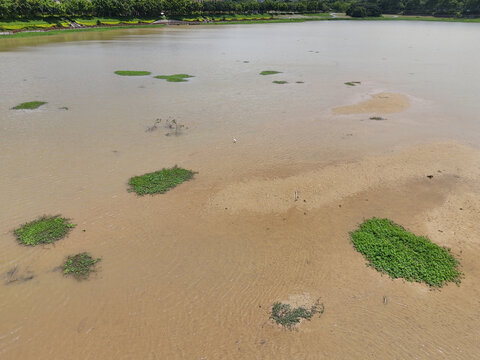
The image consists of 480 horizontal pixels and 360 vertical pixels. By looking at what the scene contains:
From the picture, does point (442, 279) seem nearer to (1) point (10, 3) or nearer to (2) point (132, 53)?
(2) point (132, 53)

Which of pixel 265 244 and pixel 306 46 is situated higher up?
pixel 306 46

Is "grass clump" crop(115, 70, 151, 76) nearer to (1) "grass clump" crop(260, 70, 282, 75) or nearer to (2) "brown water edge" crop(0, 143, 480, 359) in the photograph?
(1) "grass clump" crop(260, 70, 282, 75)

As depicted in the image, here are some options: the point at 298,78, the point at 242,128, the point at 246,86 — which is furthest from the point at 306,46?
the point at 242,128

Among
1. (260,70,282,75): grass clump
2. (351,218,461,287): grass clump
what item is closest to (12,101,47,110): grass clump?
(260,70,282,75): grass clump

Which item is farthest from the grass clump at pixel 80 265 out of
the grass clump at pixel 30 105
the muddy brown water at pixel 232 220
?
the grass clump at pixel 30 105

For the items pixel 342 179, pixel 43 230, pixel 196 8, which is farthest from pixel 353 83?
pixel 196 8

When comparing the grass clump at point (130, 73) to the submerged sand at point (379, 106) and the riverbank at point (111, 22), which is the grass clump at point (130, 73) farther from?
the riverbank at point (111, 22)
